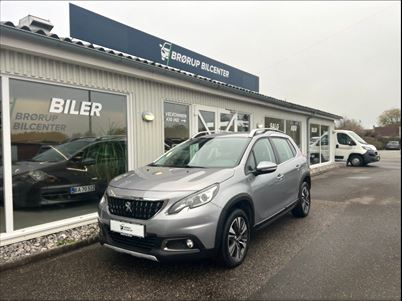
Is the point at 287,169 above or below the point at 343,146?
below

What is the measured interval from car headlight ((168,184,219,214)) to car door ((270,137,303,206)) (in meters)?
1.73

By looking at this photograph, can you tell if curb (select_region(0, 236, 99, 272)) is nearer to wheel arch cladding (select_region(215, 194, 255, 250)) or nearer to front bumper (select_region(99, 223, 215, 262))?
front bumper (select_region(99, 223, 215, 262))

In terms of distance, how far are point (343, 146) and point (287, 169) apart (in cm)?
1404

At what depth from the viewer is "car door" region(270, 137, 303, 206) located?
16.5 feet

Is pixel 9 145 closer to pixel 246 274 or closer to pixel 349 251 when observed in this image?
pixel 246 274

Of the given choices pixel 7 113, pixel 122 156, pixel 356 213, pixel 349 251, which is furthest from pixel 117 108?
pixel 356 213

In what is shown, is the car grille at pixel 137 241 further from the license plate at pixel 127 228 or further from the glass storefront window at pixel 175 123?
the glass storefront window at pixel 175 123

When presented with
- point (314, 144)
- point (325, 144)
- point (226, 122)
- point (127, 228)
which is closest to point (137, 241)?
point (127, 228)

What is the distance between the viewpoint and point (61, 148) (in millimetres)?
5383

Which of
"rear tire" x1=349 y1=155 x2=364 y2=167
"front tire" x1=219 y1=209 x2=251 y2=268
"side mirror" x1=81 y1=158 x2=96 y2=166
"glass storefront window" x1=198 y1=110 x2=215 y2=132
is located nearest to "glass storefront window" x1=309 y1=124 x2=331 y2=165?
"rear tire" x1=349 y1=155 x2=364 y2=167

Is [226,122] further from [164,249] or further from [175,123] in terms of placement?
[164,249]

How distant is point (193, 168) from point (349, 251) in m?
2.42

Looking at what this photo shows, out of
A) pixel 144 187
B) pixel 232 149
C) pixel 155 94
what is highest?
pixel 155 94

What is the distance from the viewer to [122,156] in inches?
257
